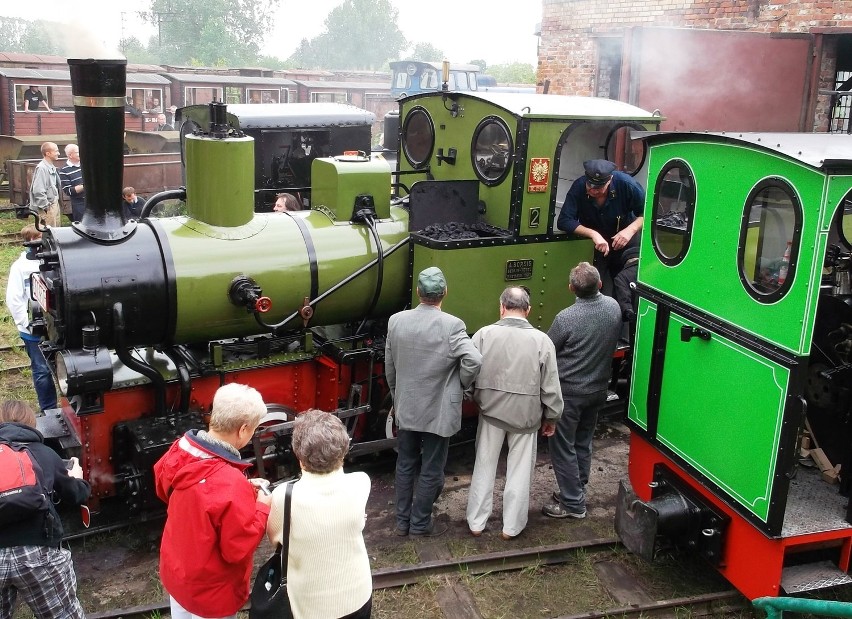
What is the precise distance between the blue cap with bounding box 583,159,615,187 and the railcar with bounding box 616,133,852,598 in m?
1.09

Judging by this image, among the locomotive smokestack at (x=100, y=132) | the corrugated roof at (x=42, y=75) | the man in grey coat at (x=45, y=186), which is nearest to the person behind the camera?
the locomotive smokestack at (x=100, y=132)

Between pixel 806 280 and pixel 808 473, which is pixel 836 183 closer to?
pixel 806 280

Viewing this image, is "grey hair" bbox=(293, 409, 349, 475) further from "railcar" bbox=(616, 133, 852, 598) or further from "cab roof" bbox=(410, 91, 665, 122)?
"cab roof" bbox=(410, 91, 665, 122)

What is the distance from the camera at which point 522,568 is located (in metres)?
4.89

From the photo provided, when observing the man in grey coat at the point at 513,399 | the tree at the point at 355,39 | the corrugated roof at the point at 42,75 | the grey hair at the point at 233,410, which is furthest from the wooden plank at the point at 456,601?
the tree at the point at 355,39

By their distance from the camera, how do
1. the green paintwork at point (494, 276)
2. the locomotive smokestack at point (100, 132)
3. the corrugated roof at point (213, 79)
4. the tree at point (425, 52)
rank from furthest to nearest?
the tree at point (425, 52) → the corrugated roof at point (213, 79) → the green paintwork at point (494, 276) → the locomotive smokestack at point (100, 132)

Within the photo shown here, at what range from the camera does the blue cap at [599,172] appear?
5988mm

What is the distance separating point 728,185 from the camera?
421cm

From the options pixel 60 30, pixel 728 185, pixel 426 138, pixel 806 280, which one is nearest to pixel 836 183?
pixel 806 280

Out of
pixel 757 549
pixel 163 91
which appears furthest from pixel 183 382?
pixel 163 91

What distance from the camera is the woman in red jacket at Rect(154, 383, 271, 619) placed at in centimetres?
291

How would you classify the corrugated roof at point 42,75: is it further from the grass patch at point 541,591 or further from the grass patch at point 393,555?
the grass patch at point 541,591

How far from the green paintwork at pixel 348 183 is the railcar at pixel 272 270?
1cm

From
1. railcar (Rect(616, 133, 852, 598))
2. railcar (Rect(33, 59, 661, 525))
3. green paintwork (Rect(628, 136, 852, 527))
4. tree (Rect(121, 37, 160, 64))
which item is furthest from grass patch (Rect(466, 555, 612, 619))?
tree (Rect(121, 37, 160, 64))
